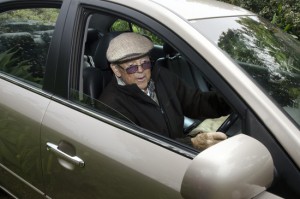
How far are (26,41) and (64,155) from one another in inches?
36.8

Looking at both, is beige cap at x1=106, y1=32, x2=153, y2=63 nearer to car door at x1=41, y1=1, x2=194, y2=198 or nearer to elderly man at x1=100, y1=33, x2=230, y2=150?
elderly man at x1=100, y1=33, x2=230, y2=150

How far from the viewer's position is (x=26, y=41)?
2498 millimetres

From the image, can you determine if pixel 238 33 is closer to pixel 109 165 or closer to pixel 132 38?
pixel 132 38

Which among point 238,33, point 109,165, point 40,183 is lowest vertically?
point 40,183

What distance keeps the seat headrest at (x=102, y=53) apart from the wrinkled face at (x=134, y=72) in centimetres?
34

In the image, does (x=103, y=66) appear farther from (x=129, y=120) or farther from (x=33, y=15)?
(x=129, y=120)

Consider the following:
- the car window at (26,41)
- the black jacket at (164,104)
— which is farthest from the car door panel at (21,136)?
the black jacket at (164,104)

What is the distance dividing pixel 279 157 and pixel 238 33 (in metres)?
0.78

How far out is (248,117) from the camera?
1476 mm

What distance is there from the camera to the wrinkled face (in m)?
2.27

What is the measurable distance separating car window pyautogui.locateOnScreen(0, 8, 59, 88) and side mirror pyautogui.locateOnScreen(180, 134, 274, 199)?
47.9 inches

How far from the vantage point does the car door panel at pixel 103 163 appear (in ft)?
5.22

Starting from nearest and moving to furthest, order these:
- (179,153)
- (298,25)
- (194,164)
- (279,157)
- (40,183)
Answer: (194,164), (279,157), (179,153), (40,183), (298,25)

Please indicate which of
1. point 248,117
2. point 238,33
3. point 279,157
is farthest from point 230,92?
point 238,33
